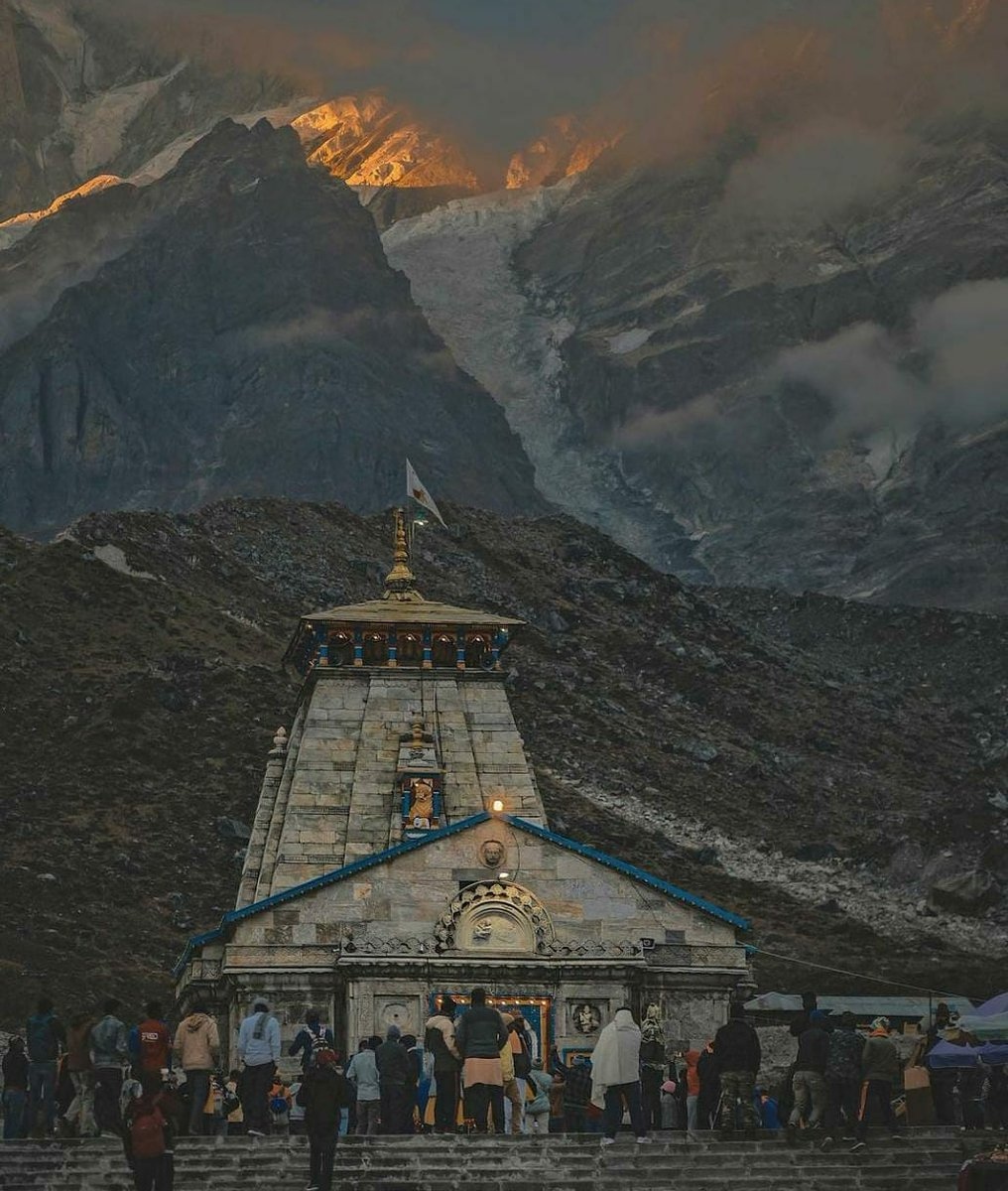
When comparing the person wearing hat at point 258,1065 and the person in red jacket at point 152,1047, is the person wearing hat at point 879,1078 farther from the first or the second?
the person in red jacket at point 152,1047

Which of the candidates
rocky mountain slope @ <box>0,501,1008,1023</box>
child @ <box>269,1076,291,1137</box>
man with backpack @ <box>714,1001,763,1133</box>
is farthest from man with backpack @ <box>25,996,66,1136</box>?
rocky mountain slope @ <box>0,501,1008,1023</box>

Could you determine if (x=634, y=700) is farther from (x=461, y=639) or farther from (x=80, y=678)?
(x=461, y=639)

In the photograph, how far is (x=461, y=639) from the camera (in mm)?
71188

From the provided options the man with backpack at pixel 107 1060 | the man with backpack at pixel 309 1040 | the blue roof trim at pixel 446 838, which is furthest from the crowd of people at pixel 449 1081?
the blue roof trim at pixel 446 838

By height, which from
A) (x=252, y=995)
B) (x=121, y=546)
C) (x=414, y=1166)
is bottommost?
(x=414, y=1166)

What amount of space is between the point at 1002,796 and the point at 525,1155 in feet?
455

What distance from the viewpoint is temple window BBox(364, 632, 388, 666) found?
70812mm

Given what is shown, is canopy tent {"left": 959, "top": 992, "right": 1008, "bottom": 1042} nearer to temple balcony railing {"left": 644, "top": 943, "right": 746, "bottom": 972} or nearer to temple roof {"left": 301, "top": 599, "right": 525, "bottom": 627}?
temple balcony railing {"left": 644, "top": 943, "right": 746, "bottom": 972}

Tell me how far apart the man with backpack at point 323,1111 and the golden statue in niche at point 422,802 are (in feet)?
77.4

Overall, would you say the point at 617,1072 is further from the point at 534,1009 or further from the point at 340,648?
the point at 340,648

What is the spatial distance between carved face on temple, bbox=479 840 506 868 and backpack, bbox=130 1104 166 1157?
73.0 ft

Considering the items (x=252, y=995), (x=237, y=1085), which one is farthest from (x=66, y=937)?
(x=237, y=1085)

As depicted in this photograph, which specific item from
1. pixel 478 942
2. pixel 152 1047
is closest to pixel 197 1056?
pixel 152 1047

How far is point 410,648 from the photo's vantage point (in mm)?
71000
